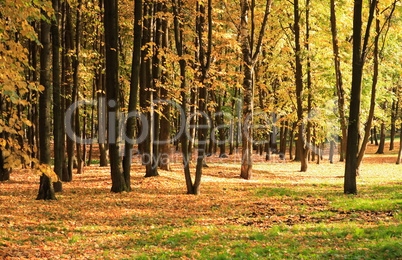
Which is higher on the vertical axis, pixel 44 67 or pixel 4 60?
pixel 44 67

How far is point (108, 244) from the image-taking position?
9.36 m

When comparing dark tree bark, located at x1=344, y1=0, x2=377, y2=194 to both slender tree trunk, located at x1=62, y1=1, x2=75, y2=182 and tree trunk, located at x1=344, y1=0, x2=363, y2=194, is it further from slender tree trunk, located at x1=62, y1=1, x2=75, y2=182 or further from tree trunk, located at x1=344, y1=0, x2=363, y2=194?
slender tree trunk, located at x1=62, y1=1, x2=75, y2=182

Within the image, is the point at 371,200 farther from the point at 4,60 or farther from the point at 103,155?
the point at 103,155

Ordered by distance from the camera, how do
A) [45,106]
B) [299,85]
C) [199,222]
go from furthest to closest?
1. [299,85]
2. [45,106]
3. [199,222]

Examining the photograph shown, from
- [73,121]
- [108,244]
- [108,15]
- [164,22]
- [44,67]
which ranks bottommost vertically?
[108,244]

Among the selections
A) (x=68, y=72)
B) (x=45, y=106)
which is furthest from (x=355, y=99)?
(x=68, y=72)

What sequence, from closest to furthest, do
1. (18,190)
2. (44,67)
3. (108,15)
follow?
(44,67) → (108,15) → (18,190)

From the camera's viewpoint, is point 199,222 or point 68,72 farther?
point 68,72

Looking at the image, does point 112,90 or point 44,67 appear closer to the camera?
point 44,67

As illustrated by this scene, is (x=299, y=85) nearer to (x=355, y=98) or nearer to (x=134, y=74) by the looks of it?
(x=355, y=98)

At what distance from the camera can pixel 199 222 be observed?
12227 mm

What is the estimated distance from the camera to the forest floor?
8.38 metres

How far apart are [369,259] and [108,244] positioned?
18.0ft

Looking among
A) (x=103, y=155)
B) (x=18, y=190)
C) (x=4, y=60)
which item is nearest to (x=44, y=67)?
(x=18, y=190)
